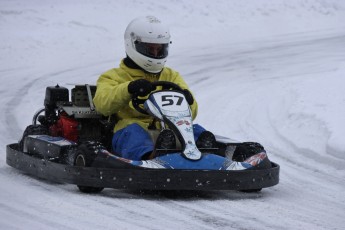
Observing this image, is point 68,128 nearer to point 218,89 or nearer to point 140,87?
point 140,87

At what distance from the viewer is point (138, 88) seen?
273 inches

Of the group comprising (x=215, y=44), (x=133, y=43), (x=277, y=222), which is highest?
(x=133, y=43)

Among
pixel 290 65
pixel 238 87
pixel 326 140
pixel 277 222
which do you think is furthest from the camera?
pixel 290 65

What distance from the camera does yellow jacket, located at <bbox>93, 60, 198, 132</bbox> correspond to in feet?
23.3

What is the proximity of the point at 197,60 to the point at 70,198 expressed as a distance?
31.2ft

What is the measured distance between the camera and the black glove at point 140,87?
695cm

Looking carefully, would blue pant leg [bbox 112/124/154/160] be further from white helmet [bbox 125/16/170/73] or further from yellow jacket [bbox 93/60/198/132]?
white helmet [bbox 125/16/170/73]

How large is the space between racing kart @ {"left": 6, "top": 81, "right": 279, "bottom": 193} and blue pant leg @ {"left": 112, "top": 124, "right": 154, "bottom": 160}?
108 millimetres

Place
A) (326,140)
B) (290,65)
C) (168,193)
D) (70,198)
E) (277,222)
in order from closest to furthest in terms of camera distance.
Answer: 1. (277,222)
2. (70,198)
3. (168,193)
4. (326,140)
5. (290,65)

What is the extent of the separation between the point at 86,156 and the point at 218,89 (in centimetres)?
671

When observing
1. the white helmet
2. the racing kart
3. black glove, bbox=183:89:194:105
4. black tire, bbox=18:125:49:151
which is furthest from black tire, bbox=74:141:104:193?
black tire, bbox=18:125:49:151

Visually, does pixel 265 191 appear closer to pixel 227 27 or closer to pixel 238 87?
pixel 238 87

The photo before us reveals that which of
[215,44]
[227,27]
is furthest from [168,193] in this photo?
[227,27]

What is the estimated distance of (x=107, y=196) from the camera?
643cm
